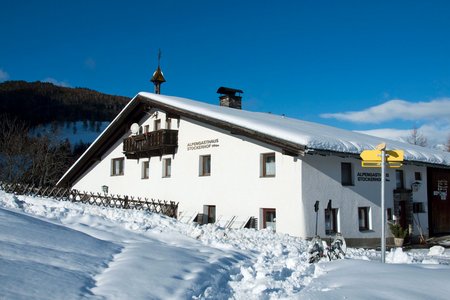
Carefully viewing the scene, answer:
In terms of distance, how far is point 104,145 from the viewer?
25.9m

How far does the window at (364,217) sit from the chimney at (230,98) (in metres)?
11.2

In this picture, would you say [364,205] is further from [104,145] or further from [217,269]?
[104,145]

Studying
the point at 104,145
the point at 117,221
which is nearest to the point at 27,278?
the point at 117,221

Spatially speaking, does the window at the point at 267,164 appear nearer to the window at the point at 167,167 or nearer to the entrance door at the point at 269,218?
the entrance door at the point at 269,218

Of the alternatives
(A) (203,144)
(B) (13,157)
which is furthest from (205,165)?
(B) (13,157)

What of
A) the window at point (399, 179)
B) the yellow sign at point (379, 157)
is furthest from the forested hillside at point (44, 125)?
the yellow sign at point (379, 157)

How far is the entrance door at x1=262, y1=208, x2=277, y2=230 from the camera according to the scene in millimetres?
15992

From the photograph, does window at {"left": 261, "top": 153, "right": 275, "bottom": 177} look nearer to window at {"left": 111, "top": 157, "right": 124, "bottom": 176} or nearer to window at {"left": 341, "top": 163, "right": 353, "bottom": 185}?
window at {"left": 341, "top": 163, "right": 353, "bottom": 185}

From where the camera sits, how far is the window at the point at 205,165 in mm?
19078

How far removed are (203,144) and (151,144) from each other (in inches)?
133

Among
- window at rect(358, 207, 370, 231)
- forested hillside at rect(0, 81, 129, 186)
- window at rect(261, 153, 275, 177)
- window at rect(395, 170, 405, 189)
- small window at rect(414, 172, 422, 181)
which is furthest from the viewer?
forested hillside at rect(0, 81, 129, 186)

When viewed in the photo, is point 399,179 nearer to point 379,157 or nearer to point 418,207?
point 418,207

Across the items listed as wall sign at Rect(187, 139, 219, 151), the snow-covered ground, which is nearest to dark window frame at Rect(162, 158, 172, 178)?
wall sign at Rect(187, 139, 219, 151)

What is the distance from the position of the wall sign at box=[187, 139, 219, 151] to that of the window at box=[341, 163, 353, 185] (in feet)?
17.2
